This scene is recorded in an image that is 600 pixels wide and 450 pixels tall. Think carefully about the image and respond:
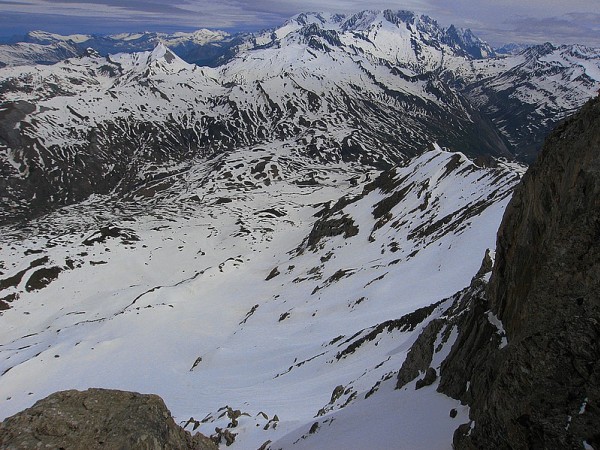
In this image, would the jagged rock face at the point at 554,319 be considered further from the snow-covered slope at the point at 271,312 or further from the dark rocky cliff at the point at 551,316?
the snow-covered slope at the point at 271,312

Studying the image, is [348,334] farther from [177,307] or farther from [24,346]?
[24,346]

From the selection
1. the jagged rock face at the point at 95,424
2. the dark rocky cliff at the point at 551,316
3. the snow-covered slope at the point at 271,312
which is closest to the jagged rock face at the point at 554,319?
the dark rocky cliff at the point at 551,316

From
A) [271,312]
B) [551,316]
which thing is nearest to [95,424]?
[551,316]

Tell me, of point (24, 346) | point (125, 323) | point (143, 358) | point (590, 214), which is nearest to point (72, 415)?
point (590, 214)

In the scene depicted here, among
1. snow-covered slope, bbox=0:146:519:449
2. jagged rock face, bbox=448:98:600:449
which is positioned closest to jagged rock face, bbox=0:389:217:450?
snow-covered slope, bbox=0:146:519:449

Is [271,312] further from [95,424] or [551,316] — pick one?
[551,316]
